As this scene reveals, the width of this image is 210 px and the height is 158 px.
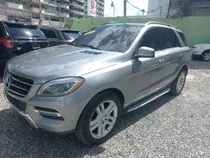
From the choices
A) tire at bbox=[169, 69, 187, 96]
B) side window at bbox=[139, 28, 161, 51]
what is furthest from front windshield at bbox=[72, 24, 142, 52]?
tire at bbox=[169, 69, 187, 96]

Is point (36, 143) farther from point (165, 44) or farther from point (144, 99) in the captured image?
point (165, 44)

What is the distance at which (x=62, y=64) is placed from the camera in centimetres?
221

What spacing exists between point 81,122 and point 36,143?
0.78 m

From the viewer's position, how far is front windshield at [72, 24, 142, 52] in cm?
283

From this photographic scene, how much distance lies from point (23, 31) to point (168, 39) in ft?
13.3

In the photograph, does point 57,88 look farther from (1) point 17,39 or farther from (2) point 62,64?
(1) point 17,39

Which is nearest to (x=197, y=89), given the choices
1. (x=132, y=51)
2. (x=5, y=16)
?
(x=132, y=51)

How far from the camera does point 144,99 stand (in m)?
3.12

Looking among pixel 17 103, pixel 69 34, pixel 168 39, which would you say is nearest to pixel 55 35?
pixel 69 34

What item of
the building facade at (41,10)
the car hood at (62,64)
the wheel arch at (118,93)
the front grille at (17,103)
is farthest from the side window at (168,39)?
the building facade at (41,10)

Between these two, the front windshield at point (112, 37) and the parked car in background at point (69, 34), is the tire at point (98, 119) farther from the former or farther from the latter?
the parked car in background at point (69, 34)

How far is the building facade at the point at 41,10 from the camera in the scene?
38781 mm

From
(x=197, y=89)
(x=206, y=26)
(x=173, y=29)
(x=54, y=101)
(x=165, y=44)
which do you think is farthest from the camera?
(x=206, y=26)

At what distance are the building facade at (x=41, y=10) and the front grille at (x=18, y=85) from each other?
32911 millimetres
